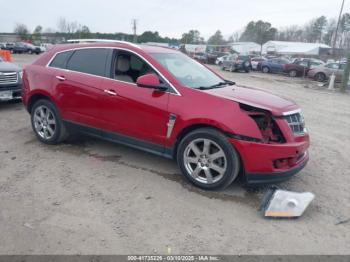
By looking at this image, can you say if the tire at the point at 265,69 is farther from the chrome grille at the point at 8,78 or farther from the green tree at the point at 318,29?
the green tree at the point at 318,29

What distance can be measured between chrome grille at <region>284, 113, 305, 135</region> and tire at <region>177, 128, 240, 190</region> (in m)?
0.78

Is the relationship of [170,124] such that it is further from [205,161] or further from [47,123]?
[47,123]

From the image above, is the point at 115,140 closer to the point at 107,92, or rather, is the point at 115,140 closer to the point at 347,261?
the point at 107,92

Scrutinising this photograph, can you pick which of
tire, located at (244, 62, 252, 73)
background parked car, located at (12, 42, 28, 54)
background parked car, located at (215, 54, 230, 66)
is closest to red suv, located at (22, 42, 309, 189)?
tire, located at (244, 62, 252, 73)

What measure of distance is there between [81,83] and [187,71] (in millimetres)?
1608

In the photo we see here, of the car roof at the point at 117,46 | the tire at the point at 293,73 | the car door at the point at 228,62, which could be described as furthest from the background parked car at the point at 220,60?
the car roof at the point at 117,46

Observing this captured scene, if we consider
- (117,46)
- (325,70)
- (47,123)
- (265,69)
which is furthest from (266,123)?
(265,69)

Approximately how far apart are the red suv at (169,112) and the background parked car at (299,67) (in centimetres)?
2283

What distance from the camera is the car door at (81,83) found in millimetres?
4707

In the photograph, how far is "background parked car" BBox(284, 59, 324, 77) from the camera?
2537cm

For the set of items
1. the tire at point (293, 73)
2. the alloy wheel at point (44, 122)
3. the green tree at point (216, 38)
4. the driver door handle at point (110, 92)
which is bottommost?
the tire at point (293, 73)

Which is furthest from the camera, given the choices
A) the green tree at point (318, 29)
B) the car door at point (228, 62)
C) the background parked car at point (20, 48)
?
the green tree at point (318, 29)

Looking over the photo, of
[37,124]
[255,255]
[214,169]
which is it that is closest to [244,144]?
[214,169]

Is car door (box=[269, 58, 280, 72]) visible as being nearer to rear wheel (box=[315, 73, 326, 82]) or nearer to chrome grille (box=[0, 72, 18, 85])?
rear wheel (box=[315, 73, 326, 82])
